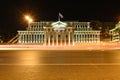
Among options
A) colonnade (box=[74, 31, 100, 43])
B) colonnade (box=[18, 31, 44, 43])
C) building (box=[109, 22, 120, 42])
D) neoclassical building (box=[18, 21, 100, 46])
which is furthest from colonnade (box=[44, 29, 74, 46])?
building (box=[109, 22, 120, 42])

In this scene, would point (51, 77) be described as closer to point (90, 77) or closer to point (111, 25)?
point (90, 77)

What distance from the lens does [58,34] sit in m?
64.6

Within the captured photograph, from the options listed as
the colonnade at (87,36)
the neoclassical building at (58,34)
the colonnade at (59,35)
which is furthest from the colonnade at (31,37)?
the colonnade at (87,36)

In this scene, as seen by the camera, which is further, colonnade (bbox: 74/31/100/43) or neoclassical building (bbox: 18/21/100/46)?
colonnade (bbox: 74/31/100/43)

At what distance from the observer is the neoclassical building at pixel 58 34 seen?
63906 millimetres

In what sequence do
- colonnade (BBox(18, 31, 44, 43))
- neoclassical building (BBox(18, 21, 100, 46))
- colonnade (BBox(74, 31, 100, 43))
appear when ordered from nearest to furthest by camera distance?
neoclassical building (BBox(18, 21, 100, 46))
colonnade (BBox(74, 31, 100, 43))
colonnade (BBox(18, 31, 44, 43))

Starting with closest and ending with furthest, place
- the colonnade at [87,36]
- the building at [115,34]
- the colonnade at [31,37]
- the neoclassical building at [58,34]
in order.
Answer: the neoclassical building at [58,34]
the colonnade at [87,36]
the colonnade at [31,37]
the building at [115,34]

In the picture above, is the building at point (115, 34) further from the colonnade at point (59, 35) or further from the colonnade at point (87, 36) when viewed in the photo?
the colonnade at point (59, 35)

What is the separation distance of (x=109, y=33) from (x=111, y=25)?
8.06m

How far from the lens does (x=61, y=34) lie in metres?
64.7

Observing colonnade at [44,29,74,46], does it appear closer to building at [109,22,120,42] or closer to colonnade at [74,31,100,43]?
colonnade at [74,31,100,43]

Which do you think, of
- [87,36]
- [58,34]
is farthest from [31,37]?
[87,36]

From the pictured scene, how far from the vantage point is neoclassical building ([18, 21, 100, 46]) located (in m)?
63.9

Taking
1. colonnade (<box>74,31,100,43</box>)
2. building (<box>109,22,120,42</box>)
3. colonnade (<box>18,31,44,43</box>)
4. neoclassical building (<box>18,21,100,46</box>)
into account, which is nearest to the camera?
neoclassical building (<box>18,21,100,46</box>)
